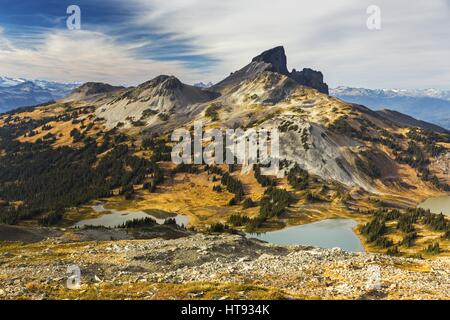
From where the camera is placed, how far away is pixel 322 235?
4173 inches

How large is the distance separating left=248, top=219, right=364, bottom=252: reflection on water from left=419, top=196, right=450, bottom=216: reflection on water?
62.8m

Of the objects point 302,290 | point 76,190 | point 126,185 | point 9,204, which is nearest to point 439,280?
point 302,290

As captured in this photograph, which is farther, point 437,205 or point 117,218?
point 437,205

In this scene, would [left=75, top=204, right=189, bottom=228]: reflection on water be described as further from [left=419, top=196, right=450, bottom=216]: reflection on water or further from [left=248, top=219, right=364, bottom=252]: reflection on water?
[left=419, top=196, right=450, bottom=216]: reflection on water

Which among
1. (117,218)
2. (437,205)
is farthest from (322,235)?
(437,205)

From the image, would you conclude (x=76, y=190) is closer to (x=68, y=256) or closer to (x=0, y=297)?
(x=68, y=256)

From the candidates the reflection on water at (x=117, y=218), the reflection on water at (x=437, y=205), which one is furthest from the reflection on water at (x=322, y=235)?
the reflection on water at (x=437, y=205)

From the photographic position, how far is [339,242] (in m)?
100

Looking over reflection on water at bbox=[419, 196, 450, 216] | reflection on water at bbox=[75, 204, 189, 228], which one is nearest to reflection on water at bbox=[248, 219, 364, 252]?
reflection on water at bbox=[75, 204, 189, 228]

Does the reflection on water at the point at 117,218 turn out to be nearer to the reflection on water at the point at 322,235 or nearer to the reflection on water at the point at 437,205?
the reflection on water at the point at 322,235

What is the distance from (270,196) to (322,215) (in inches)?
1025

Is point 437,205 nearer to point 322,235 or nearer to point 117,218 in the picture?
point 322,235

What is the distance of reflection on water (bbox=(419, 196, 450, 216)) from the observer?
16100 cm

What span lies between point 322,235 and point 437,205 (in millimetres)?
95966
